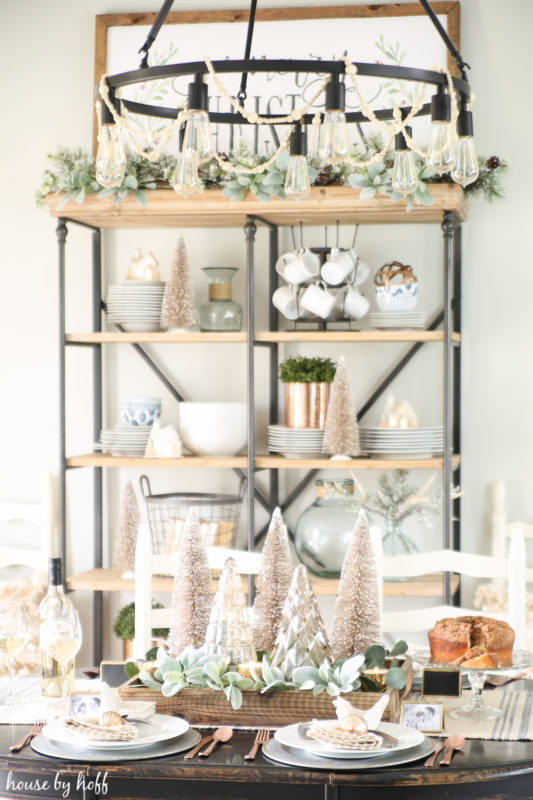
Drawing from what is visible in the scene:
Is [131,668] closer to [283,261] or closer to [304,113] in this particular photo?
[304,113]

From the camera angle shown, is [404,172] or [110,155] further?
[404,172]

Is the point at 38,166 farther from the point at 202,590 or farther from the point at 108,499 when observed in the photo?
the point at 202,590

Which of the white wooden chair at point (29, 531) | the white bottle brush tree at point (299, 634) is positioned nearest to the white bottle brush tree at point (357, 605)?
the white bottle brush tree at point (299, 634)

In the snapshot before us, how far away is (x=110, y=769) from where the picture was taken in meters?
1.49

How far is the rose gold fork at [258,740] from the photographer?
59.6 inches

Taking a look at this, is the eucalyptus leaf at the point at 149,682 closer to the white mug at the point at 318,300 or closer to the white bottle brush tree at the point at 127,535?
the white bottle brush tree at the point at 127,535

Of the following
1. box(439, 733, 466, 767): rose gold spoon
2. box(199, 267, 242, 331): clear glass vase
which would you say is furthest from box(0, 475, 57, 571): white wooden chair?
box(439, 733, 466, 767): rose gold spoon

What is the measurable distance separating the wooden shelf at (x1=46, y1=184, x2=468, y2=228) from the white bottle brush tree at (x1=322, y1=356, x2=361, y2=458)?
0.46 meters

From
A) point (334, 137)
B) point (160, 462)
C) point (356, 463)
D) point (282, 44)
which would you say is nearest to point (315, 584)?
point (356, 463)

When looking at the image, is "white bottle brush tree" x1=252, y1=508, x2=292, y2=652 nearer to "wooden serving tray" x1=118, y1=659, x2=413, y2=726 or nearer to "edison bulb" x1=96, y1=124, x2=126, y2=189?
"wooden serving tray" x1=118, y1=659, x2=413, y2=726

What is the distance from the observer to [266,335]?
3170 mm

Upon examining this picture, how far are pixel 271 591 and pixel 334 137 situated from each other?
815mm

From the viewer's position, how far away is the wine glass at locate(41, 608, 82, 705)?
1.85 metres

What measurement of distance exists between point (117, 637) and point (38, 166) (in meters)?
1.64
